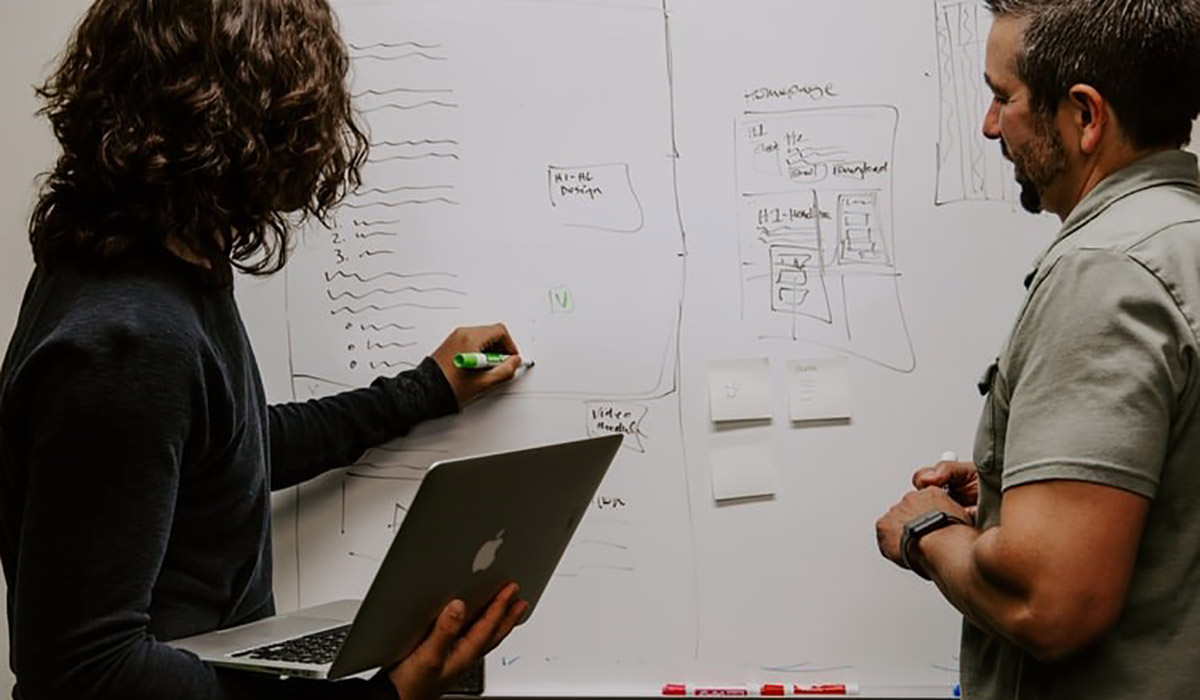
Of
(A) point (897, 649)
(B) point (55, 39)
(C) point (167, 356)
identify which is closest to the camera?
(C) point (167, 356)

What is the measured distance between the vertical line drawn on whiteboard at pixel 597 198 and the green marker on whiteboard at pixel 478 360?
225 millimetres

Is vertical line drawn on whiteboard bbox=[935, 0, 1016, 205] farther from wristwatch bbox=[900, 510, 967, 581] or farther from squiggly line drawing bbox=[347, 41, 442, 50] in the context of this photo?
squiggly line drawing bbox=[347, 41, 442, 50]

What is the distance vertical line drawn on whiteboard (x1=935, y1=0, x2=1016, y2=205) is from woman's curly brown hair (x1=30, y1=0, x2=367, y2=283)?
3.11 ft

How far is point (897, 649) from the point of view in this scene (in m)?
1.64

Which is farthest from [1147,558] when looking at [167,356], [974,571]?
[167,356]

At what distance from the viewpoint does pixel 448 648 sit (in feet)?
3.70

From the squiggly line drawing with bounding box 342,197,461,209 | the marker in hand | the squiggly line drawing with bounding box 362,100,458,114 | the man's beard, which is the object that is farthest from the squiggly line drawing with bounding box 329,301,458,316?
the man's beard

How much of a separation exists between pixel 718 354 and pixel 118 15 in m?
0.93

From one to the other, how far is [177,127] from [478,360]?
69cm

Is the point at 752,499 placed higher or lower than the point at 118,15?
lower

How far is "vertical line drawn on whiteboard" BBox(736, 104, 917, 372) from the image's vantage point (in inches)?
65.1

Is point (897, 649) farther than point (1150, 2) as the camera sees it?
Yes

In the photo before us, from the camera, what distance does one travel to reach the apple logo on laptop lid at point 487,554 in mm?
1101

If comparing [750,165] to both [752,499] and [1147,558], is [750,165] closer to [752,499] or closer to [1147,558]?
[752,499]
